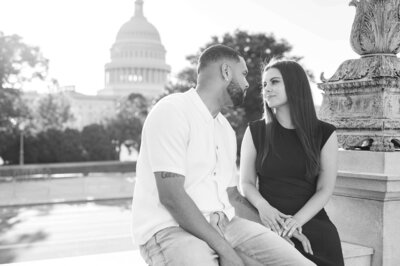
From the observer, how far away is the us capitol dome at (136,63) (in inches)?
3558

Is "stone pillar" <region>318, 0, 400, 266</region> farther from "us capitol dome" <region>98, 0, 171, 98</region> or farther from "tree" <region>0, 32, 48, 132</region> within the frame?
"us capitol dome" <region>98, 0, 171, 98</region>

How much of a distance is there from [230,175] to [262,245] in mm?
407

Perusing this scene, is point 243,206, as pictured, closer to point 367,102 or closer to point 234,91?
point 234,91

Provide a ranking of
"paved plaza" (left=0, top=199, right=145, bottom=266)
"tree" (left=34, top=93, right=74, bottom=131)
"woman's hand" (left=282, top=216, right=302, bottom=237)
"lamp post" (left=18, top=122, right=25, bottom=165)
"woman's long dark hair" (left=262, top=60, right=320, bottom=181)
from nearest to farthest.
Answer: "woman's hand" (left=282, top=216, right=302, bottom=237) < "woman's long dark hair" (left=262, top=60, right=320, bottom=181) < "paved plaza" (left=0, top=199, right=145, bottom=266) < "lamp post" (left=18, top=122, right=25, bottom=165) < "tree" (left=34, top=93, right=74, bottom=131)

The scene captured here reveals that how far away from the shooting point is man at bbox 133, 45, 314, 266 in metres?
2.52

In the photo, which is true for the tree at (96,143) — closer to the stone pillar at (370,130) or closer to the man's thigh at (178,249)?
the stone pillar at (370,130)

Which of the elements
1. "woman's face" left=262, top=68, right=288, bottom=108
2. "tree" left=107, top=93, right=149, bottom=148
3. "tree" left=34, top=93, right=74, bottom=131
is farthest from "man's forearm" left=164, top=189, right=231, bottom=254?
"tree" left=107, top=93, right=149, bottom=148

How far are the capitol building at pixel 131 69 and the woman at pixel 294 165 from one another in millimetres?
84161

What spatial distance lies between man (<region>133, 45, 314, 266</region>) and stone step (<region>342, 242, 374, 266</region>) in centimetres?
100

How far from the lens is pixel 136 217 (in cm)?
269

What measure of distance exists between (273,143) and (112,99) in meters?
87.3

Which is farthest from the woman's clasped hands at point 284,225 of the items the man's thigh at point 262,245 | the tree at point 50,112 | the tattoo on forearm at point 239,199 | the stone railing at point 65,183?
the tree at point 50,112

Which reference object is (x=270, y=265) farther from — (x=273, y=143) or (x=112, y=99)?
(x=112, y=99)

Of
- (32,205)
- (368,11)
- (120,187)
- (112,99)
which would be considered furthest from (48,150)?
(112,99)
